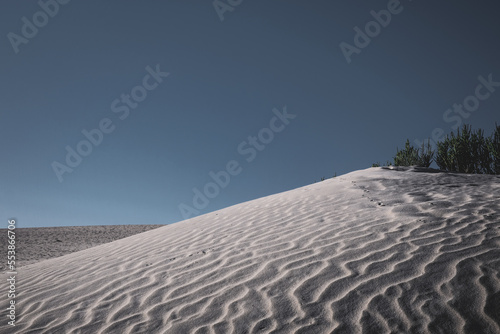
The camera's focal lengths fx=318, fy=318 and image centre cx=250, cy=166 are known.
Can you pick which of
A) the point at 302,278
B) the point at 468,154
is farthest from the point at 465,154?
the point at 302,278

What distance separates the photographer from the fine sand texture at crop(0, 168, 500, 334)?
8.75 feet

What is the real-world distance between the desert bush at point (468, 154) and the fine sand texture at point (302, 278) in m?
Answer: 11.3

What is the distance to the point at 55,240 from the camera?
14.7 m

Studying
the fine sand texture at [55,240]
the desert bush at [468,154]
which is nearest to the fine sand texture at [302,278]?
the fine sand texture at [55,240]

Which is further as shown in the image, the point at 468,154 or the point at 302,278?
the point at 468,154

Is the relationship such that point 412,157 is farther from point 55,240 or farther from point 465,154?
point 55,240

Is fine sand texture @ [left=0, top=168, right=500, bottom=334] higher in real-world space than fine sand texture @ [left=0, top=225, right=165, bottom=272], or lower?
lower

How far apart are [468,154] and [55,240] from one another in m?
20.0

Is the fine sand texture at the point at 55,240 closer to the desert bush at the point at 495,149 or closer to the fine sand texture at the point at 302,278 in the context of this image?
the fine sand texture at the point at 302,278

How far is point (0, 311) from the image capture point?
3701 mm

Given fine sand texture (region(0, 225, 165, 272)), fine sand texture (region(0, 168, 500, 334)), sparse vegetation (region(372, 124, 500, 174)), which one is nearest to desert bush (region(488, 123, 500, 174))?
sparse vegetation (region(372, 124, 500, 174))

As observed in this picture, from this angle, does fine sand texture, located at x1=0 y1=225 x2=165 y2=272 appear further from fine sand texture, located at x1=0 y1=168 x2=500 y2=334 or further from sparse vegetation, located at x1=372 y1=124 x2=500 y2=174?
sparse vegetation, located at x1=372 y1=124 x2=500 y2=174

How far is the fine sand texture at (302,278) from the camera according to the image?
2668mm

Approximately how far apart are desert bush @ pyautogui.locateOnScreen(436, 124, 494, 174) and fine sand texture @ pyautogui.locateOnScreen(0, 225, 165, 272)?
16351 millimetres
